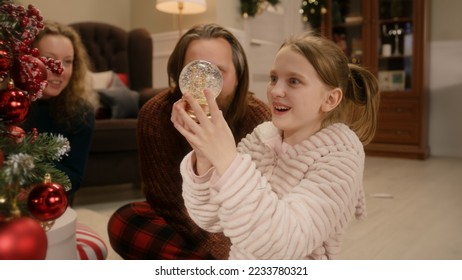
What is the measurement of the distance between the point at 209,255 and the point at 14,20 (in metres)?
0.68

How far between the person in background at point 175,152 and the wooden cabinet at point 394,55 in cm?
281

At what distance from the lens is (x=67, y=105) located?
136 cm

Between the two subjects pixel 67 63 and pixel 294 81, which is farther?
pixel 67 63

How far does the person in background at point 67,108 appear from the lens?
1.29 metres

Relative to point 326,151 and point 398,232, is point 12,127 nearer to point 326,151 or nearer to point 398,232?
point 326,151

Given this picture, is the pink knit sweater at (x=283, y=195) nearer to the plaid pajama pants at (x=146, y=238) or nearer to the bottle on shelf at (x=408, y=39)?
the plaid pajama pants at (x=146, y=238)

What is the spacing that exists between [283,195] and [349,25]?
A: 12.3ft

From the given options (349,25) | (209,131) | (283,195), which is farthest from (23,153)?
(349,25)

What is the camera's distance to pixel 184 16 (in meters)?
3.37

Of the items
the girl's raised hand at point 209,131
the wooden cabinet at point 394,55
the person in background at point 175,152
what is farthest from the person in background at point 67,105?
the wooden cabinet at point 394,55

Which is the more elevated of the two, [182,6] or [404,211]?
[182,6]

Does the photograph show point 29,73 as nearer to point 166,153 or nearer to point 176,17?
point 166,153

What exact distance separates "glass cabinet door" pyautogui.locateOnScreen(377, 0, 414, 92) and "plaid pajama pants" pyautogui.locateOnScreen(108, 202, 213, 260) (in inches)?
124

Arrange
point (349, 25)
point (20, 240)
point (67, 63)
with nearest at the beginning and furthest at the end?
1. point (20, 240)
2. point (67, 63)
3. point (349, 25)
